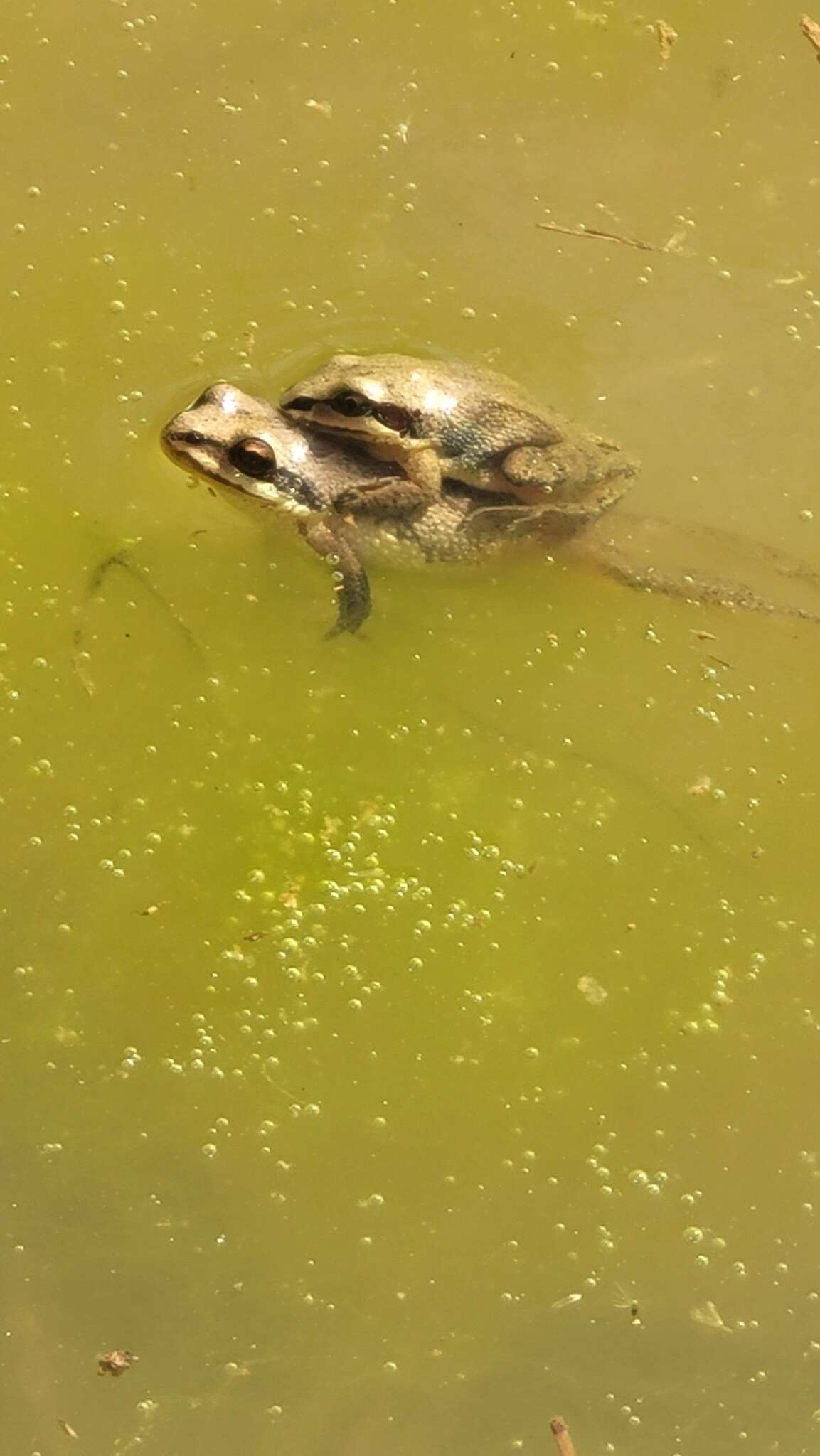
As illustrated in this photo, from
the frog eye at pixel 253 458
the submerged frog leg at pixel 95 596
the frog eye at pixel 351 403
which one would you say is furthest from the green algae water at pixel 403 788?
the frog eye at pixel 351 403

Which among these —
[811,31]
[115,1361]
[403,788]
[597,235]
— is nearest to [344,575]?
[403,788]

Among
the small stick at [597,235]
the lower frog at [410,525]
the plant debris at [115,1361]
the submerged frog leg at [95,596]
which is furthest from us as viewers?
the small stick at [597,235]

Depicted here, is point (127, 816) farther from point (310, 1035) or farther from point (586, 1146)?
point (586, 1146)

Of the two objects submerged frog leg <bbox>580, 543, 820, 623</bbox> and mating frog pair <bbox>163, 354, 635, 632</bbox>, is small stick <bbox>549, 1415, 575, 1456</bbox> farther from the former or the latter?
submerged frog leg <bbox>580, 543, 820, 623</bbox>

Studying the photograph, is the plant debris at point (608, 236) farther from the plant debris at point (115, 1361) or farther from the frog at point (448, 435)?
the plant debris at point (115, 1361)

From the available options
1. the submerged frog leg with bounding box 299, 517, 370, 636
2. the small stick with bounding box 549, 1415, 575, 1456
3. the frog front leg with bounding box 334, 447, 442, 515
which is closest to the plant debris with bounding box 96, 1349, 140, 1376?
the small stick with bounding box 549, 1415, 575, 1456

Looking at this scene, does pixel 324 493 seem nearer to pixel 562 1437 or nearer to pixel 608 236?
pixel 608 236
